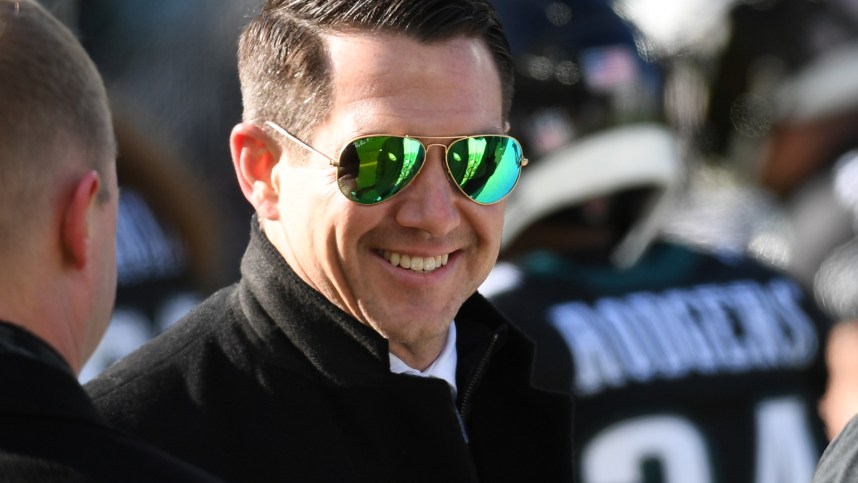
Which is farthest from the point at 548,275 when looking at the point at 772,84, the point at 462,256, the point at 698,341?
the point at 772,84

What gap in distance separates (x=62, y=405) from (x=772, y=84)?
4855 mm

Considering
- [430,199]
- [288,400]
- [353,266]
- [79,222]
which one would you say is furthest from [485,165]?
[79,222]

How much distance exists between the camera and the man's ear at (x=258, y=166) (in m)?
1.98

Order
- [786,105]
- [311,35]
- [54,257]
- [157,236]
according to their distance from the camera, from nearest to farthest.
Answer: [54,257] < [311,35] < [157,236] < [786,105]

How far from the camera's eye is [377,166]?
1877 millimetres

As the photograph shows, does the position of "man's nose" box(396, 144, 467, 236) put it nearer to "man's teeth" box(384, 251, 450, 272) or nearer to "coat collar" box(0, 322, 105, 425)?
"man's teeth" box(384, 251, 450, 272)

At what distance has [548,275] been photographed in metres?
3.64

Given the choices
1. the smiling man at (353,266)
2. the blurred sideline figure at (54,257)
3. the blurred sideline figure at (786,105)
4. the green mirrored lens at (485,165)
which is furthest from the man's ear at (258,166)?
the blurred sideline figure at (786,105)

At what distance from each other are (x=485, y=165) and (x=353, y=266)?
0.71 ft

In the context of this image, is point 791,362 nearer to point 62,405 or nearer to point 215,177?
point 215,177

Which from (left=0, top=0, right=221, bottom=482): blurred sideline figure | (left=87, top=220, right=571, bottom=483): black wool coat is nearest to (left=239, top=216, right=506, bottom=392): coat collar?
(left=87, top=220, right=571, bottom=483): black wool coat

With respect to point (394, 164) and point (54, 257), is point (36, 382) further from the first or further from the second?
point (394, 164)

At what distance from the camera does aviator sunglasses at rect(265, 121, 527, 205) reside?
187 cm

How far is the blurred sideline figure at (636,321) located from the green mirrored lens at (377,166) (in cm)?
158
